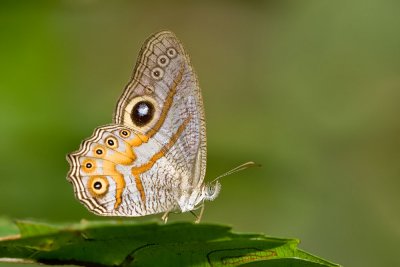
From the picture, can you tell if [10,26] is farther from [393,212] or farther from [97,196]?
[393,212]

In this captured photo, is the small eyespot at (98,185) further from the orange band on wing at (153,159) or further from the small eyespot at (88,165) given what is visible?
the orange band on wing at (153,159)

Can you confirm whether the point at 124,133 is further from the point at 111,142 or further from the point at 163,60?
the point at 163,60

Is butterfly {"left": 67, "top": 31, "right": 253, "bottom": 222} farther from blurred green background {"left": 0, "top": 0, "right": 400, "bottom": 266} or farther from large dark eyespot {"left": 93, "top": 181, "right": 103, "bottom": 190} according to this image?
blurred green background {"left": 0, "top": 0, "right": 400, "bottom": 266}

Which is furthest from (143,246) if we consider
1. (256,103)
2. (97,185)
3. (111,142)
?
(256,103)

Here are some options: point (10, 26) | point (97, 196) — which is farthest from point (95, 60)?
point (97, 196)

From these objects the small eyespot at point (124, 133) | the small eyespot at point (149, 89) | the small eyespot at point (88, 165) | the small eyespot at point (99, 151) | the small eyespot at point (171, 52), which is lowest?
the small eyespot at point (88, 165)

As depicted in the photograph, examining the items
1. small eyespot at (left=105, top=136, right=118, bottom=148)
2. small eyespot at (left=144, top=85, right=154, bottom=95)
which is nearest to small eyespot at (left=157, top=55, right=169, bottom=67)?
small eyespot at (left=144, top=85, right=154, bottom=95)

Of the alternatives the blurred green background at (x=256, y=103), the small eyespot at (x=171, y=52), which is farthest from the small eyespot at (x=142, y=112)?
the blurred green background at (x=256, y=103)
